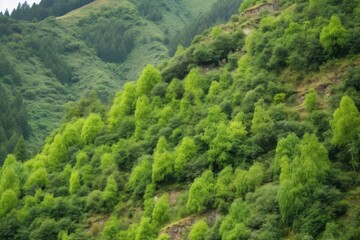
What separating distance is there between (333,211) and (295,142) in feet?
44.2

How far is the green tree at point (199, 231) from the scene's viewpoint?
70.9 m

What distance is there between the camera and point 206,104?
97.4 meters

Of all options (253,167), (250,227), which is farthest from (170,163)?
(250,227)

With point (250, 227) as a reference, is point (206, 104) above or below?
above

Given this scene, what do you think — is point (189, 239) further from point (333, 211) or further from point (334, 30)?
point (334, 30)

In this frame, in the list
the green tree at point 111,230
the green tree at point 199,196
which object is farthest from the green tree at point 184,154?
the green tree at point 111,230

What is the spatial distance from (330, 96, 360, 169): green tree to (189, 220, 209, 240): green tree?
18128mm

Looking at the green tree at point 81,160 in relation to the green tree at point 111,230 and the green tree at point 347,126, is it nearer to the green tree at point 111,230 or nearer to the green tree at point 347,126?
the green tree at point 111,230

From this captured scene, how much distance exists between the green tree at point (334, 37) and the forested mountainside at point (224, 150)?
0.15m

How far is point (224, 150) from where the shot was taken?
83.6m

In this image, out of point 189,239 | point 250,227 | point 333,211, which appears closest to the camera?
point 333,211

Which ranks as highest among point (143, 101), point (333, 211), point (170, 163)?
point (143, 101)

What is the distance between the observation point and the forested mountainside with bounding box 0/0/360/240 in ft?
221

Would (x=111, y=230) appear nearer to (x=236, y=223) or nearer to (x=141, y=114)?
(x=236, y=223)
